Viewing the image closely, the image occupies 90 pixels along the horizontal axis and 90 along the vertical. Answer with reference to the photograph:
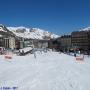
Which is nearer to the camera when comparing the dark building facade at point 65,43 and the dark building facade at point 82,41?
the dark building facade at point 82,41

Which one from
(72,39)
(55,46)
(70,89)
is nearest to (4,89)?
(70,89)

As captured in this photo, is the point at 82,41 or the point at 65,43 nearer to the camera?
the point at 82,41

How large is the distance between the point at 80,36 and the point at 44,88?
111542 mm

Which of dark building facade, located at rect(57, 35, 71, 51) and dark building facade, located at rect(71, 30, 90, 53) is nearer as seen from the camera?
dark building facade, located at rect(71, 30, 90, 53)

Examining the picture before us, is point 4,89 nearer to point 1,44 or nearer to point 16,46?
point 1,44

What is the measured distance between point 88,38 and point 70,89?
342ft

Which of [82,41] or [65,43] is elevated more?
[82,41]

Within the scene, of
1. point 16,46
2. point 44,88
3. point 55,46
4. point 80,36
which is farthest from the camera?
point 55,46

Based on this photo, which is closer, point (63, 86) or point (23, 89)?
point (23, 89)

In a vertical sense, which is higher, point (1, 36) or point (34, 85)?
point (1, 36)

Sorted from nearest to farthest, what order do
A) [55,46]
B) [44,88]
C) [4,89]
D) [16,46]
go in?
[4,89], [44,88], [16,46], [55,46]

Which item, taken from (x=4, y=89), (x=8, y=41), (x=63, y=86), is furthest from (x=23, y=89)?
(x=8, y=41)

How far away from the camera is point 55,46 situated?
165875mm

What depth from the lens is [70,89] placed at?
1538 centimetres
